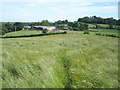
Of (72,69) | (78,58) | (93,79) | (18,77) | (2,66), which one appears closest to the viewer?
(18,77)

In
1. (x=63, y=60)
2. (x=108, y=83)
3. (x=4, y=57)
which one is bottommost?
(x=108, y=83)

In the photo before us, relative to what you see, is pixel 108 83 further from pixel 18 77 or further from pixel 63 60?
pixel 18 77

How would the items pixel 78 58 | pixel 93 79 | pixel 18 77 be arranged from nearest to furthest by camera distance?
pixel 18 77 < pixel 93 79 < pixel 78 58

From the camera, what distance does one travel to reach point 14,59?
906 cm

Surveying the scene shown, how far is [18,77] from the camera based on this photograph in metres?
7.30

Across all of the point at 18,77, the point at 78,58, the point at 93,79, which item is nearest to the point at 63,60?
the point at 78,58

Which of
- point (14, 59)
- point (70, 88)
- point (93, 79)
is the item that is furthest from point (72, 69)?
point (14, 59)

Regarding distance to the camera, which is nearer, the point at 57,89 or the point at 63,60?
the point at 57,89

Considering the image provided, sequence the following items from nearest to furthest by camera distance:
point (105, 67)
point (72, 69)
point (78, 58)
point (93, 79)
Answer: point (93, 79)
point (72, 69)
point (105, 67)
point (78, 58)

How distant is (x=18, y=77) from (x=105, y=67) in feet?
22.7

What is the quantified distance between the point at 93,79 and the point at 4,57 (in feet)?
19.4

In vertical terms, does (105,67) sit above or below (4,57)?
below

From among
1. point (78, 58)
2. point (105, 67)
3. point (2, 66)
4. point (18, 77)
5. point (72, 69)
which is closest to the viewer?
point (18, 77)

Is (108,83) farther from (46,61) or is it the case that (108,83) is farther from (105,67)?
(46,61)
